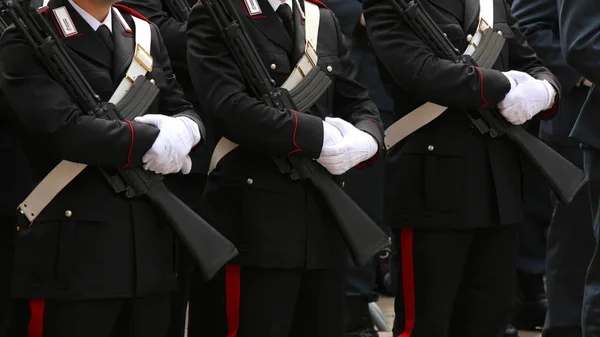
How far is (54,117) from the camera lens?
3463mm

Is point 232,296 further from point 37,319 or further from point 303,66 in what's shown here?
point 303,66

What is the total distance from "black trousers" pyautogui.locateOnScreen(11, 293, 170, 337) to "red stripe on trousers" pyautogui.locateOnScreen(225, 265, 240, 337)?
335mm

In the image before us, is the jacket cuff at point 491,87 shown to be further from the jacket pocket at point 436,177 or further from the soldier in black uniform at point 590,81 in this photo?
the soldier in black uniform at point 590,81

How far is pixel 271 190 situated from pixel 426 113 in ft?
2.55

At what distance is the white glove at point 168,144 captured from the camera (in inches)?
142

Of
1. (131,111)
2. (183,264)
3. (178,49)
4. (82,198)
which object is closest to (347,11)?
(178,49)

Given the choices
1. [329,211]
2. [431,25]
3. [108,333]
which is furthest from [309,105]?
[108,333]

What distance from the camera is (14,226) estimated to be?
14.1 feet

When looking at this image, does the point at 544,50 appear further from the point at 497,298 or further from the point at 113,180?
the point at 113,180

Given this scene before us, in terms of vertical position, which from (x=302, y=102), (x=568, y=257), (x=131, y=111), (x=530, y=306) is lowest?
(x=530, y=306)

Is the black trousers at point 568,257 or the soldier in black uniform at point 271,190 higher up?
the soldier in black uniform at point 271,190

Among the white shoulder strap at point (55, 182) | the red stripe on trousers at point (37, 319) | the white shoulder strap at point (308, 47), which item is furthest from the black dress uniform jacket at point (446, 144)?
the red stripe on trousers at point (37, 319)

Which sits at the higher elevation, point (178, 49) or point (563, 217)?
point (178, 49)

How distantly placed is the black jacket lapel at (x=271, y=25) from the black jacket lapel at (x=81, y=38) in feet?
1.87
